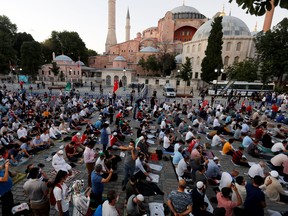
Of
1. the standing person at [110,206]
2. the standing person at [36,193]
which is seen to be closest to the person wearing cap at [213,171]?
the standing person at [110,206]

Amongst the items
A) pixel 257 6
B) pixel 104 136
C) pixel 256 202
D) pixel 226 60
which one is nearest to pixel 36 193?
pixel 104 136

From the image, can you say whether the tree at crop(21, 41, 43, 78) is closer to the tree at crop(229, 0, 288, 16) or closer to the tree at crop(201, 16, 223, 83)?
the tree at crop(201, 16, 223, 83)

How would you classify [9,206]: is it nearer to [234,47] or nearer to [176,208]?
[176,208]

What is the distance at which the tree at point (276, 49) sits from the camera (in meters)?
28.0

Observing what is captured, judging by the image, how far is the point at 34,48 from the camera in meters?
43.5

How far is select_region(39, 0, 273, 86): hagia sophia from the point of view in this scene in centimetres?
4056

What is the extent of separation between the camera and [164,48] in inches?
2195

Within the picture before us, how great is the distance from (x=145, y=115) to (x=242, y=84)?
21.7 meters

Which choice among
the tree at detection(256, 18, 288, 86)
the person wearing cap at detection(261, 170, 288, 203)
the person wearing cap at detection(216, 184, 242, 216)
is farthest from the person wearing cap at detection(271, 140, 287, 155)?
the tree at detection(256, 18, 288, 86)

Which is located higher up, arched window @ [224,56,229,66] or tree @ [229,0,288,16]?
arched window @ [224,56,229,66]

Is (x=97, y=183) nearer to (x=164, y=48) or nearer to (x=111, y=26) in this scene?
(x=164, y=48)

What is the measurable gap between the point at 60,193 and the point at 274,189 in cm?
609

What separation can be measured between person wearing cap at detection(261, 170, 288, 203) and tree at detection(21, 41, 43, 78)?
50.7 metres

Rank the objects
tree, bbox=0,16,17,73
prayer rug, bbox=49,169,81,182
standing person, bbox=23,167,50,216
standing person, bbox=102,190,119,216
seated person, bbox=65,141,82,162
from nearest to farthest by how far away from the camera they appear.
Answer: standing person, bbox=102,190,119,216 < standing person, bbox=23,167,50,216 < prayer rug, bbox=49,169,81,182 < seated person, bbox=65,141,82,162 < tree, bbox=0,16,17,73
